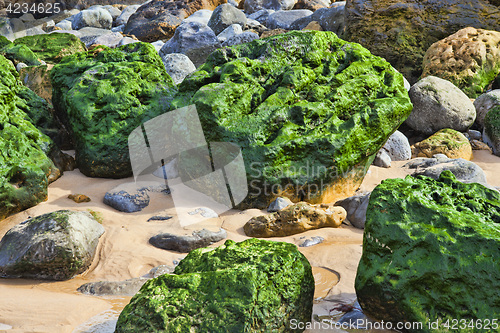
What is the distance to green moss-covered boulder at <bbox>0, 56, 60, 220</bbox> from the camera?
4.12m

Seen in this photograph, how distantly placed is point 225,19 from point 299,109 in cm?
917

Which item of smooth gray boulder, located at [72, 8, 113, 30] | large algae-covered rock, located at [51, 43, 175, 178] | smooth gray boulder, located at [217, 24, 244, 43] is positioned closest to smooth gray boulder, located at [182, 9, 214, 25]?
smooth gray boulder, located at [217, 24, 244, 43]

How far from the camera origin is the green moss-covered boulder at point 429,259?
93.0 inches

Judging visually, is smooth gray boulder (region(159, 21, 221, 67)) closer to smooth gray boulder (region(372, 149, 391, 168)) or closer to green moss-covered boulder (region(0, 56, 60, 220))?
green moss-covered boulder (region(0, 56, 60, 220))

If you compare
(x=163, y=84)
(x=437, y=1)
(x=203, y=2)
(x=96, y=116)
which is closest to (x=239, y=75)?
(x=163, y=84)

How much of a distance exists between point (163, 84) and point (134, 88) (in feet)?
1.42

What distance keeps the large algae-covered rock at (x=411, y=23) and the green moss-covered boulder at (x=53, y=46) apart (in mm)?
5852

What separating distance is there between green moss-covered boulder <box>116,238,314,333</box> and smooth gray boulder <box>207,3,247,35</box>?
11.3 metres

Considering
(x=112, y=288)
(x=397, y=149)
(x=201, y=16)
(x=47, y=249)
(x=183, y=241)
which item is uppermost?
(x=47, y=249)

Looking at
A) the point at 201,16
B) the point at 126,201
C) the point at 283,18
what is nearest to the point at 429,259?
the point at 126,201

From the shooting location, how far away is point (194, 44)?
993cm

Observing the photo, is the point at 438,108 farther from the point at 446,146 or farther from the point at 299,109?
the point at 299,109

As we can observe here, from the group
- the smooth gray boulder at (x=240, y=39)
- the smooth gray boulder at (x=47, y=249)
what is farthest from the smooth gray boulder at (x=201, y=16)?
the smooth gray boulder at (x=47, y=249)

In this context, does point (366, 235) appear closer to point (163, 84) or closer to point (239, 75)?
point (239, 75)
